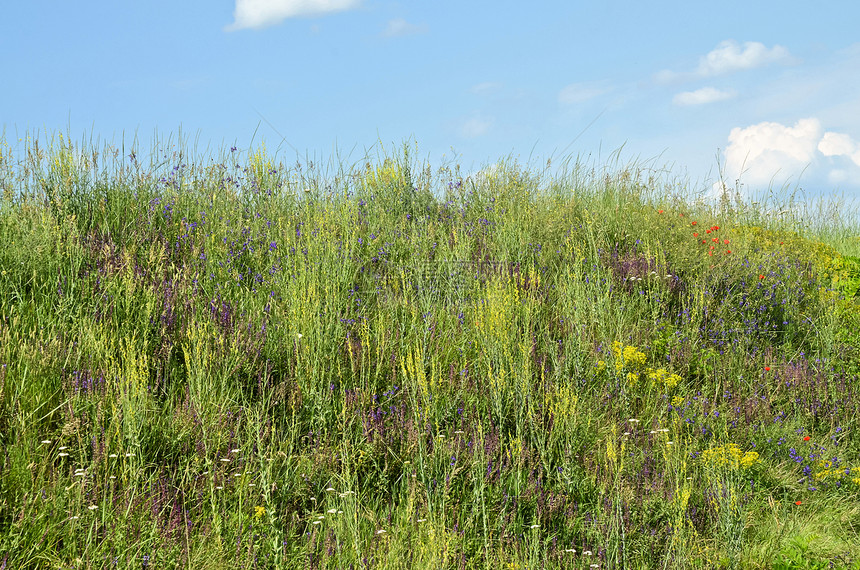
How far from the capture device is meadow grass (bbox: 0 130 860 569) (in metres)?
2.93

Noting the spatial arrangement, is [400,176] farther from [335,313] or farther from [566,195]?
[335,313]

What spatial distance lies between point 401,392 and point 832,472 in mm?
2515

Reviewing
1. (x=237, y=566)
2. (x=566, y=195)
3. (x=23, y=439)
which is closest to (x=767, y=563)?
(x=237, y=566)

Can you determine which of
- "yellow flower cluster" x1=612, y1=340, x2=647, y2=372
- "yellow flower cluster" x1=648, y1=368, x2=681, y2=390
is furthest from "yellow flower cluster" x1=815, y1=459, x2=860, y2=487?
"yellow flower cluster" x1=612, y1=340, x2=647, y2=372

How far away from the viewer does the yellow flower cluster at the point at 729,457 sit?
3490 mm

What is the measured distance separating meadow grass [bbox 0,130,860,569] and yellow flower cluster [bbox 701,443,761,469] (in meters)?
0.02

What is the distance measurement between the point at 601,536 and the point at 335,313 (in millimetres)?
2117

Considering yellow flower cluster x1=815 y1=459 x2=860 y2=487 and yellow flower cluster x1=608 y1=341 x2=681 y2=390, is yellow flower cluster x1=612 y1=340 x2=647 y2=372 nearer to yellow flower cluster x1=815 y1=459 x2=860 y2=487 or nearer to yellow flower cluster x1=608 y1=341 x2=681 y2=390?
yellow flower cluster x1=608 y1=341 x2=681 y2=390

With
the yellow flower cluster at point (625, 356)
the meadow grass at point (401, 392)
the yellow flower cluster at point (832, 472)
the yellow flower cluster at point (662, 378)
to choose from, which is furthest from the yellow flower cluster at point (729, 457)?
the yellow flower cluster at point (625, 356)

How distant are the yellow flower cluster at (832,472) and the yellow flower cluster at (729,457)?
438 mm

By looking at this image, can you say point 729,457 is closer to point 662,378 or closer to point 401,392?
point 662,378

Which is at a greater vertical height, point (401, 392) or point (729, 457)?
point (401, 392)

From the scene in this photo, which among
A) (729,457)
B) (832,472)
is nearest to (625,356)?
(729,457)

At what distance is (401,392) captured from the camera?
3705 millimetres
